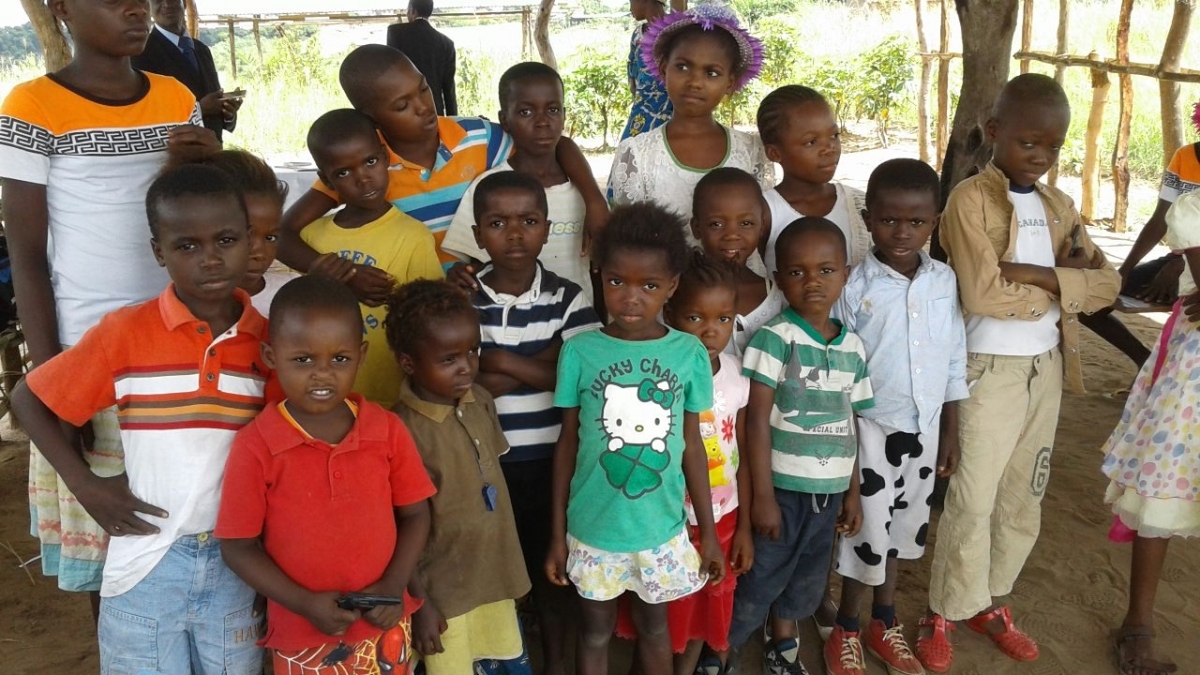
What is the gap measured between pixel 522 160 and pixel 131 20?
104 cm

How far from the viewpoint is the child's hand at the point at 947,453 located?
2465 mm

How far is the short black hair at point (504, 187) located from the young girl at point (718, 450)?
16.4 inches

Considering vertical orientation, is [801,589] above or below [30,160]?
below

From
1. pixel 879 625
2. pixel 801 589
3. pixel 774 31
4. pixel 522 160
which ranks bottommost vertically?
pixel 879 625

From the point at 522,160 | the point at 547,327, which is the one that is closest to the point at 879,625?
the point at 547,327

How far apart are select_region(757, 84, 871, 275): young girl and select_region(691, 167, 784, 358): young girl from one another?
4.8 inches

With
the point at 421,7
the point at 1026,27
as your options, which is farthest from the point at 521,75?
the point at 1026,27

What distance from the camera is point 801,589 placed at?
243 cm

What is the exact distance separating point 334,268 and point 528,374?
528 millimetres

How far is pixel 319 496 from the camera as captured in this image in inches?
67.1

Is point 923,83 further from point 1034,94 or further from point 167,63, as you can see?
point 167,63

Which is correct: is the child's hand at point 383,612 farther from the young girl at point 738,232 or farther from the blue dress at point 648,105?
the blue dress at point 648,105

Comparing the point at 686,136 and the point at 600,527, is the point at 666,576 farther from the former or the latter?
the point at 686,136

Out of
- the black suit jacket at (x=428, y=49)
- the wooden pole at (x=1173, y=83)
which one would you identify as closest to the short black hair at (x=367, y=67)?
the black suit jacket at (x=428, y=49)
